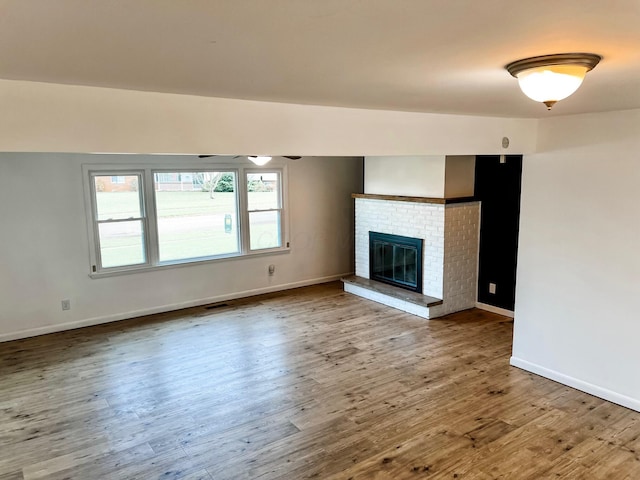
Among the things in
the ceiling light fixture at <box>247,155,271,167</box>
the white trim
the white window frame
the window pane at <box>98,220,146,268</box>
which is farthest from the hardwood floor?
the ceiling light fixture at <box>247,155,271,167</box>

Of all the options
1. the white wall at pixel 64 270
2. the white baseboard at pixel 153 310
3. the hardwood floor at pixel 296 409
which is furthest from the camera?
the white baseboard at pixel 153 310

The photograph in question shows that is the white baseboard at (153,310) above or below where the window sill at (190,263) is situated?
below

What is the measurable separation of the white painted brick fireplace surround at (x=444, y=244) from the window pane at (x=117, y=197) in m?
3.50

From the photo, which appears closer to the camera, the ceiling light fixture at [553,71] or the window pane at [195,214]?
the ceiling light fixture at [553,71]

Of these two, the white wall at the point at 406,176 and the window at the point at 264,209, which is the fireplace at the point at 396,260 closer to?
the white wall at the point at 406,176

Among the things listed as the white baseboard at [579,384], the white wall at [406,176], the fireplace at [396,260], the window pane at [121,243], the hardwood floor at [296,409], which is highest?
the white wall at [406,176]

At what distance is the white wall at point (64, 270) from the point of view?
16.8 feet

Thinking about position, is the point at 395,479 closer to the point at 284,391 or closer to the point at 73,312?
the point at 284,391

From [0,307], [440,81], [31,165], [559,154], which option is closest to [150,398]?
[0,307]

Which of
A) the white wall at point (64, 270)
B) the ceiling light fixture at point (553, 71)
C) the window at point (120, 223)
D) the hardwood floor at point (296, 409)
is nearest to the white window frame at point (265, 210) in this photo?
the white wall at point (64, 270)

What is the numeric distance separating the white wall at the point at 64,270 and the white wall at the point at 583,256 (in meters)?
3.97

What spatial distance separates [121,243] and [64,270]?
74cm

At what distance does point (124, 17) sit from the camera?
→ 3.51 feet

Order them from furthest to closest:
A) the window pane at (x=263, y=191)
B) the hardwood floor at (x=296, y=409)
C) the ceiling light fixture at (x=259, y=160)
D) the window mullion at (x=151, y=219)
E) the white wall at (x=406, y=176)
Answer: the window pane at (x=263, y=191), the ceiling light fixture at (x=259, y=160), the window mullion at (x=151, y=219), the white wall at (x=406, y=176), the hardwood floor at (x=296, y=409)
